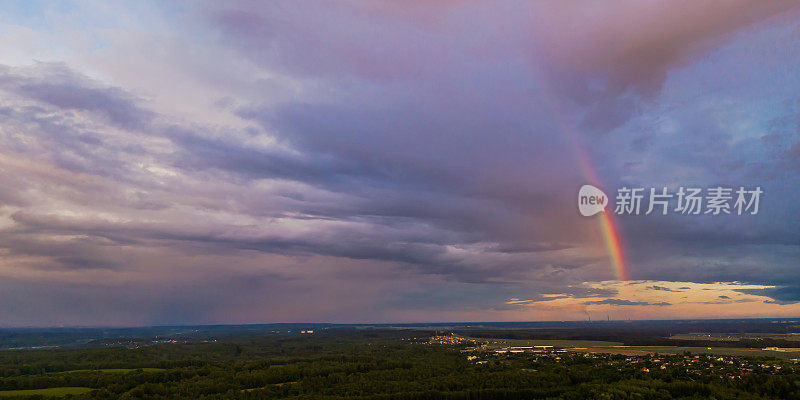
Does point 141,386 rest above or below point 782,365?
below

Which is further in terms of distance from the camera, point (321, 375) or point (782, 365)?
point (321, 375)

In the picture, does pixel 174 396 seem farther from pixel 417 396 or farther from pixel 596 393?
pixel 596 393

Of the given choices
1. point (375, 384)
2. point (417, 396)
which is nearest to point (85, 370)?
point (375, 384)

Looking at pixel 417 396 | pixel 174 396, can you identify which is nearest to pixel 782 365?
pixel 417 396

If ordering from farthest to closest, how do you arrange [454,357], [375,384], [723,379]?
[454,357] < [375,384] < [723,379]

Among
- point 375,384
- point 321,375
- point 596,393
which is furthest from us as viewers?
point 321,375

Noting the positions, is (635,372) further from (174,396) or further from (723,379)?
(174,396)
